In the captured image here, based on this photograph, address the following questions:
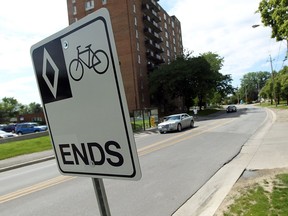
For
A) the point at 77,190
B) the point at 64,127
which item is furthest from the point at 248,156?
the point at 64,127

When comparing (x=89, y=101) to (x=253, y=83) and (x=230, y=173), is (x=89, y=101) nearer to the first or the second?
(x=230, y=173)

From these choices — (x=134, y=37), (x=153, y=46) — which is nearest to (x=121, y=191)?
(x=134, y=37)

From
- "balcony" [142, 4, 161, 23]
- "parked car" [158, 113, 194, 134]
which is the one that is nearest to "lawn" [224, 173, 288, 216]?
"parked car" [158, 113, 194, 134]

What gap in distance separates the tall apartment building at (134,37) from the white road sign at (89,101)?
45.9 m

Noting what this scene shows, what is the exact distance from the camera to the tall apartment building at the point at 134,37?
50281mm

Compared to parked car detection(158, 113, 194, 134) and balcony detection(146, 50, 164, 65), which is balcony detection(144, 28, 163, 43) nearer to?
balcony detection(146, 50, 164, 65)

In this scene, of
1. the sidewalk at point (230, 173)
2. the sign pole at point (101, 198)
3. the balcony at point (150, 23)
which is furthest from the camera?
the balcony at point (150, 23)

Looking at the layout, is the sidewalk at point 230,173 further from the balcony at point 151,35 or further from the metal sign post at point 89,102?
the balcony at point 151,35

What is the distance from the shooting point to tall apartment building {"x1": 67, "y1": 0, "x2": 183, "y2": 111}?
50.3 m

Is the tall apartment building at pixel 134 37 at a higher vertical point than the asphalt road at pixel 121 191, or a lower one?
higher

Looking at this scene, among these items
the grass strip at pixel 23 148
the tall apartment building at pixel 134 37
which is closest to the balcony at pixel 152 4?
the tall apartment building at pixel 134 37

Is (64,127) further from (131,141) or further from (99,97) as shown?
(131,141)

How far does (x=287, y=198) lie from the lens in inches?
194

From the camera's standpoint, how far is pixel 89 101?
5.11 ft
